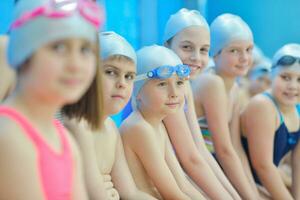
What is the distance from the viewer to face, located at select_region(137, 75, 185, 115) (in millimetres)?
2621

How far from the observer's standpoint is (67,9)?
5.03 feet

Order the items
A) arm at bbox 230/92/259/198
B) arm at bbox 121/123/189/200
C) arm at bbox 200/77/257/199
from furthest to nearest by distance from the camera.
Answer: arm at bbox 230/92/259/198 < arm at bbox 200/77/257/199 < arm at bbox 121/123/189/200

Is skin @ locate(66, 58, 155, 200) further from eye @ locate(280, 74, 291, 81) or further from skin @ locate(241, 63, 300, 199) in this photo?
eye @ locate(280, 74, 291, 81)

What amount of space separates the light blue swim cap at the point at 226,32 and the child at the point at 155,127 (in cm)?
75

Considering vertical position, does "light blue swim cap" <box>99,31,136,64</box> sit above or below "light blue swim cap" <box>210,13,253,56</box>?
below

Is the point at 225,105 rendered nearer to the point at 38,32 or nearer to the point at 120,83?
the point at 120,83

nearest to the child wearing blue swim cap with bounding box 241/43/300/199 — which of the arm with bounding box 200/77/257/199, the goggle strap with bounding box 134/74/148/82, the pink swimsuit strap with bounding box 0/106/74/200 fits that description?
the arm with bounding box 200/77/257/199

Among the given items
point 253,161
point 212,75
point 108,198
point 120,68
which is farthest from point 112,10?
point 108,198

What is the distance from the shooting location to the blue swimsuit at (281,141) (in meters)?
3.48

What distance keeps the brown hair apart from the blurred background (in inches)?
46.8

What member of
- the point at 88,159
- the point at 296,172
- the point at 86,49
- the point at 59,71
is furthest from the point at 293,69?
the point at 59,71

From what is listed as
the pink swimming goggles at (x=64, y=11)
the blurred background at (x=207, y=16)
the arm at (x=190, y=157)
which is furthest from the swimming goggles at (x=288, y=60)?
the pink swimming goggles at (x=64, y=11)

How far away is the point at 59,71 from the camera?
1.46 metres

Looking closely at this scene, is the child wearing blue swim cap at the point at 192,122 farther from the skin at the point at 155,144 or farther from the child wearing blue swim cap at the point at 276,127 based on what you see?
the child wearing blue swim cap at the point at 276,127
